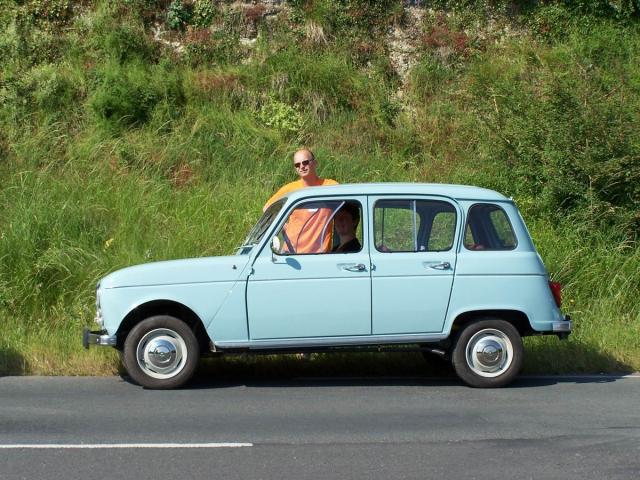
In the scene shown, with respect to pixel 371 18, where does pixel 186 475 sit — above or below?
below

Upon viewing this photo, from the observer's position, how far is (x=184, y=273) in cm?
930

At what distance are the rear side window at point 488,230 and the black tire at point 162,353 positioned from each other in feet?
8.84

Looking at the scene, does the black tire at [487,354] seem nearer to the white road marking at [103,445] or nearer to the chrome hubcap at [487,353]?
the chrome hubcap at [487,353]

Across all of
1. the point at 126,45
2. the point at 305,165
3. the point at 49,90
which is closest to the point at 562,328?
the point at 305,165

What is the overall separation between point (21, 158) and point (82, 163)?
1.00m

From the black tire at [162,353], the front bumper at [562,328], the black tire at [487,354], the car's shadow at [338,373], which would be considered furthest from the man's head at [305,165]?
the front bumper at [562,328]

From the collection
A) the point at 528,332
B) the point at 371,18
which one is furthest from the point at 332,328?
the point at 371,18

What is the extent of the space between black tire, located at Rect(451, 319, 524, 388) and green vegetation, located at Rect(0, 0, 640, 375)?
122 centimetres

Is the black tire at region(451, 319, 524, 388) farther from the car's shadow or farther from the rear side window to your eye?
the rear side window

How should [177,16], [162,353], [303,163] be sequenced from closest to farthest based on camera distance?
[162,353] < [303,163] < [177,16]

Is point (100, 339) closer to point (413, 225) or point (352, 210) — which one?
point (352, 210)

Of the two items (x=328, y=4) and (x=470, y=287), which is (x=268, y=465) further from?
(x=328, y=4)

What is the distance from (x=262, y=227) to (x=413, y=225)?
145 cm

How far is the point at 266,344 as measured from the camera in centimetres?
928
